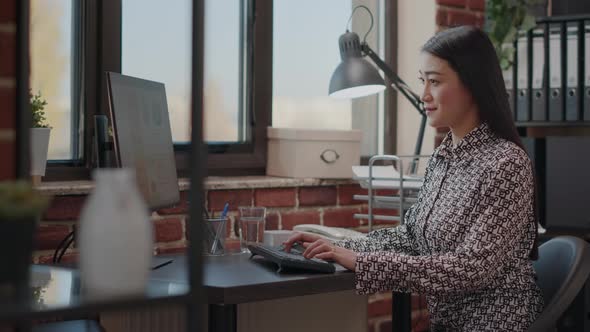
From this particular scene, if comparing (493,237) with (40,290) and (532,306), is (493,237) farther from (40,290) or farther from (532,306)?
(40,290)

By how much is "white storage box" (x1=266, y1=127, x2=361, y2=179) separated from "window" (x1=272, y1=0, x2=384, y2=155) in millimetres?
140

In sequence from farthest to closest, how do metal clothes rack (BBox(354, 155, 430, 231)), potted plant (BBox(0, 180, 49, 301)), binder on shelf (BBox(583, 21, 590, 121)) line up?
binder on shelf (BBox(583, 21, 590, 121))
metal clothes rack (BBox(354, 155, 430, 231))
potted plant (BBox(0, 180, 49, 301))

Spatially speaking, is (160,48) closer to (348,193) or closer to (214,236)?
(214,236)

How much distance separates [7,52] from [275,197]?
1.68 m

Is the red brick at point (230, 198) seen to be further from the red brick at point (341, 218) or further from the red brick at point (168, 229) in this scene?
the red brick at point (341, 218)

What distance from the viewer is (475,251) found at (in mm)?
1762

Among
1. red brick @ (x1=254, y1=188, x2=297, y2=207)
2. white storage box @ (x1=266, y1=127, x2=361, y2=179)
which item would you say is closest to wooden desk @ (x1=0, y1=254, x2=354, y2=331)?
red brick @ (x1=254, y1=188, x2=297, y2=207)

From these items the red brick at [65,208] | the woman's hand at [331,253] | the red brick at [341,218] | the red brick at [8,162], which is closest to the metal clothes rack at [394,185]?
the red brick at [341,218]

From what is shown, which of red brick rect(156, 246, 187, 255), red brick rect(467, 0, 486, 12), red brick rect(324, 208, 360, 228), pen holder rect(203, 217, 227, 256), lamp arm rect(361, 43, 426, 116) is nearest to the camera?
pen holder rect(203, 217, 227, 256)

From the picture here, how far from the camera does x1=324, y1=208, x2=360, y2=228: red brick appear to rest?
2.88 m

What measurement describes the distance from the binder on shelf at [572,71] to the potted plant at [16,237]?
8.15 feet

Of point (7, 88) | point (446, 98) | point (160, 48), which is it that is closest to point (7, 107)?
point (7, 88)

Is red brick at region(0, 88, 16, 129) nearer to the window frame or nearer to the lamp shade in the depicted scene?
the window frame

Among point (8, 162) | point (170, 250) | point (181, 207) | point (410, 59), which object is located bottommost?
point (170, 250)
